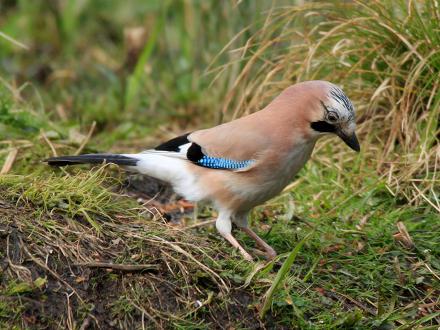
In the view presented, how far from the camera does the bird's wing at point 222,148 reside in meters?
5.02

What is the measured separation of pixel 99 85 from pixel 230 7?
200 cm

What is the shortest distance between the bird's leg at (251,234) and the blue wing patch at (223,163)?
334 mm

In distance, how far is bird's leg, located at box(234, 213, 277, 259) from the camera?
5.02m

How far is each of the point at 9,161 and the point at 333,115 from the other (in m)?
2.32

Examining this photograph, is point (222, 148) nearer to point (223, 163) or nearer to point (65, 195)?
point (223, 163)

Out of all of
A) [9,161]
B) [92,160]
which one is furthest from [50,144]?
[92,160]

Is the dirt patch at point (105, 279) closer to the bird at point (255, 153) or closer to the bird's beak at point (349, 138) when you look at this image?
the bird at point (255, 153)

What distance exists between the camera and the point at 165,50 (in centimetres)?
945

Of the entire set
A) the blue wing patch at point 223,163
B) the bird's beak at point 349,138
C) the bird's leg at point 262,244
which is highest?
the bird's beak at point 349,138

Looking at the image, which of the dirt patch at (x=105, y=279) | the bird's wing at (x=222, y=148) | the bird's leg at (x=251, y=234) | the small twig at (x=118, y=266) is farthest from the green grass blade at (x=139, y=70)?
the small twig at (x=118, y=266)

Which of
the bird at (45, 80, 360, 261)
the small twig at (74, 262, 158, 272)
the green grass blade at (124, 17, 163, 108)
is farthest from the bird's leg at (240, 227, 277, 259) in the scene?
the green grass blade at (124, 17, 163, 108)

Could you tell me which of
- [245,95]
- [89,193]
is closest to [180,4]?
[245,95]

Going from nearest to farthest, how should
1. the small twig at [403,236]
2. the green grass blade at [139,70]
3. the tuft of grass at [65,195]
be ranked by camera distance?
the tuft of grass at [65,195] → the small twig at [403,236] → the green grass blade at [139,70]

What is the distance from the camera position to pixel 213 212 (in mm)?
5910
